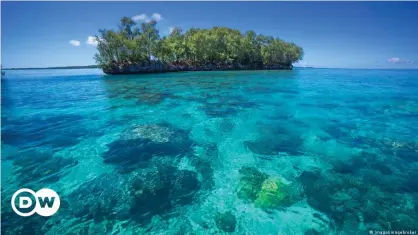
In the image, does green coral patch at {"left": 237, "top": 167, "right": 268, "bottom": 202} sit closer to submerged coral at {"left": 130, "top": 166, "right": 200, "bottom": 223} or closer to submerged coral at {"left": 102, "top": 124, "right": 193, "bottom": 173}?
submerged coral at {"left": 130, "top": 166, "right": 200, "bottom": 223}

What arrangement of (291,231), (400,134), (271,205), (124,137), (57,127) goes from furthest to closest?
(57,127), (400,134), (124,137), (271,205), (291,231)

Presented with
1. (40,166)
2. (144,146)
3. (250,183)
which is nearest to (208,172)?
(250,183)

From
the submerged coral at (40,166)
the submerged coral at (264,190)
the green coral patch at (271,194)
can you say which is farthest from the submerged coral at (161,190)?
the submerged coral at (40,166)

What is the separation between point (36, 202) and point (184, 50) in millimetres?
82392

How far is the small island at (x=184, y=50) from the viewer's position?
70944 millimetres

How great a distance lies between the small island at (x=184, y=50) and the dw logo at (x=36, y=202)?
7161 cm

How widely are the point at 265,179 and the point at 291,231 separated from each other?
7.34 ft

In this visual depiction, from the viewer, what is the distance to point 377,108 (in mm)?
19703

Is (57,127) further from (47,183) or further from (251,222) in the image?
(251,222)

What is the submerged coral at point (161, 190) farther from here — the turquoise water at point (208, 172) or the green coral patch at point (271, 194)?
the green coral patch at point (271, 194)

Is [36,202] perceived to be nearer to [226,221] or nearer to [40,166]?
[40,166]

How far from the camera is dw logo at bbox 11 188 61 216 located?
5.98 metres

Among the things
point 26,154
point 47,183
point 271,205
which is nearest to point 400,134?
point 271,205

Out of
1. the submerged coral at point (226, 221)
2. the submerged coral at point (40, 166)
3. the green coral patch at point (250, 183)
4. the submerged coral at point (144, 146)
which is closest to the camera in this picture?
the submerged coral at point (226, 221)
